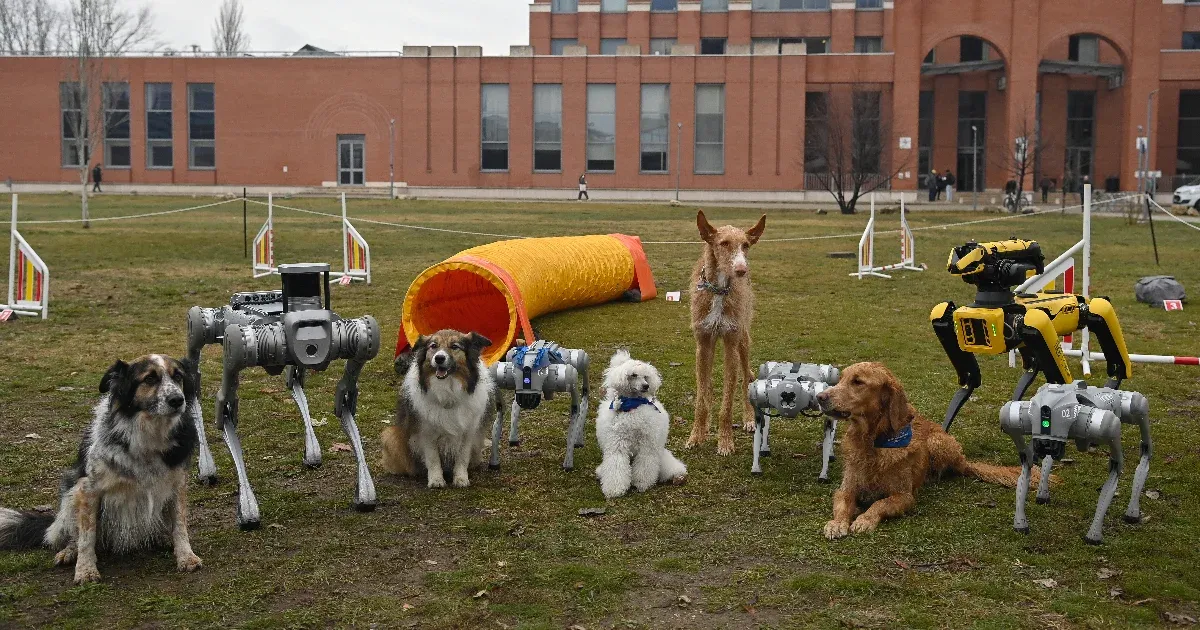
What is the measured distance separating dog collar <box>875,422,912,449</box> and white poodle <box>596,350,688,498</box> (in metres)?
1.51

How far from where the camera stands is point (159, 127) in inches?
Answer: 2928

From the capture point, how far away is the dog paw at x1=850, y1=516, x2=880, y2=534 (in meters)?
7.02

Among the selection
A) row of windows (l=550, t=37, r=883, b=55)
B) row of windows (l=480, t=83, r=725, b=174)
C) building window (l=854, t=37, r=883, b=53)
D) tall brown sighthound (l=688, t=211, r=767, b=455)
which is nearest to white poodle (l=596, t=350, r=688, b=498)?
tall brown sighthound (l=688, t=211, r=767, b=455)

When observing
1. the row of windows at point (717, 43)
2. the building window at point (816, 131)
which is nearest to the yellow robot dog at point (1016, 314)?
the building window at point (816, 131)

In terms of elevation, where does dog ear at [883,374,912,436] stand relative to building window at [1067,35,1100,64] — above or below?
below

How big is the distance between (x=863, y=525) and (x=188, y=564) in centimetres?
Answer: 390

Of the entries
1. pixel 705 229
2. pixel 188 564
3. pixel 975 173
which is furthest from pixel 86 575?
pixel 975 173

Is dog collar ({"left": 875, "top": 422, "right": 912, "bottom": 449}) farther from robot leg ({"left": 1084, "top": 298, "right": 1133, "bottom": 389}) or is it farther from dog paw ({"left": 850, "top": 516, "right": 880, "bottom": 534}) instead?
robot leg ({"left": 1084, "top": 298, "right": 1133, "bottom": 389})

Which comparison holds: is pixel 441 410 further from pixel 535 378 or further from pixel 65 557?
pixel 65 557

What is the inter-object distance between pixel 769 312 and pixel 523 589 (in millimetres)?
11549

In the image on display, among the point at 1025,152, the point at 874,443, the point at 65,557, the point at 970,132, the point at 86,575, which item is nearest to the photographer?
the point at 86,575

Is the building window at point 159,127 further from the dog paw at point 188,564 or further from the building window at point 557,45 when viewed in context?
the dog paw at point 188,564

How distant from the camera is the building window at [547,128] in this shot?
72.9 meters

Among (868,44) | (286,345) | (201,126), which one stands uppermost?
(868,44)
